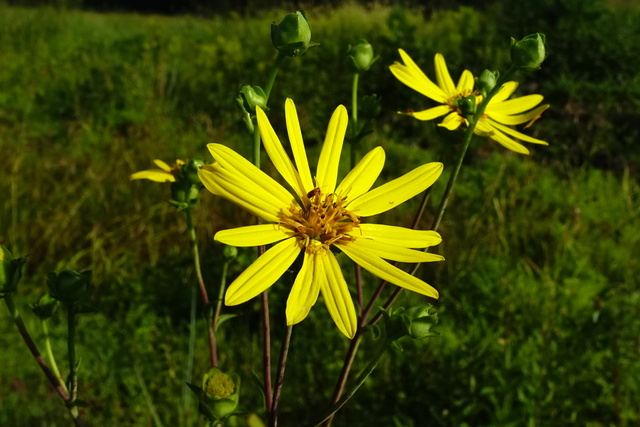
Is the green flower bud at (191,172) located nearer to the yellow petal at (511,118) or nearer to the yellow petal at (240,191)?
the yellow petal at (240,191)

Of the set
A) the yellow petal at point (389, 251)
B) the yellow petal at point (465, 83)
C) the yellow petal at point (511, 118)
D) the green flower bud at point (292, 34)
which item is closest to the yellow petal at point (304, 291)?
the yellow petal at point (389, 251)

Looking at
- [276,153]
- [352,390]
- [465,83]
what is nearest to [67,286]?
[276,153]

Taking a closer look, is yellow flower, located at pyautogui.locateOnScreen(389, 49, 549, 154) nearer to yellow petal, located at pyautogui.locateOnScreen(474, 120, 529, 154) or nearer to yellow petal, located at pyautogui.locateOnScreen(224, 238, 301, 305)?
yellow petal, located at pyautogui.locateOnScreen(474, 120, 529, 154)

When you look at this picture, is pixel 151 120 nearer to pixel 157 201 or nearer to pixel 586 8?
pixel 157 201

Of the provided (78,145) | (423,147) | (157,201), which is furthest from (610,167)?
(78,145)

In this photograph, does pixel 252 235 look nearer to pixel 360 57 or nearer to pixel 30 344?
pixel 30 344

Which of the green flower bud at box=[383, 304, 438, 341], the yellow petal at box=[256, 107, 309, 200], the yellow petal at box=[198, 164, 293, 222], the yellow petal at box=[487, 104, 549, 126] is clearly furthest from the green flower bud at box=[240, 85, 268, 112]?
the yellow petal at box=[487, 104, 549, 126]
